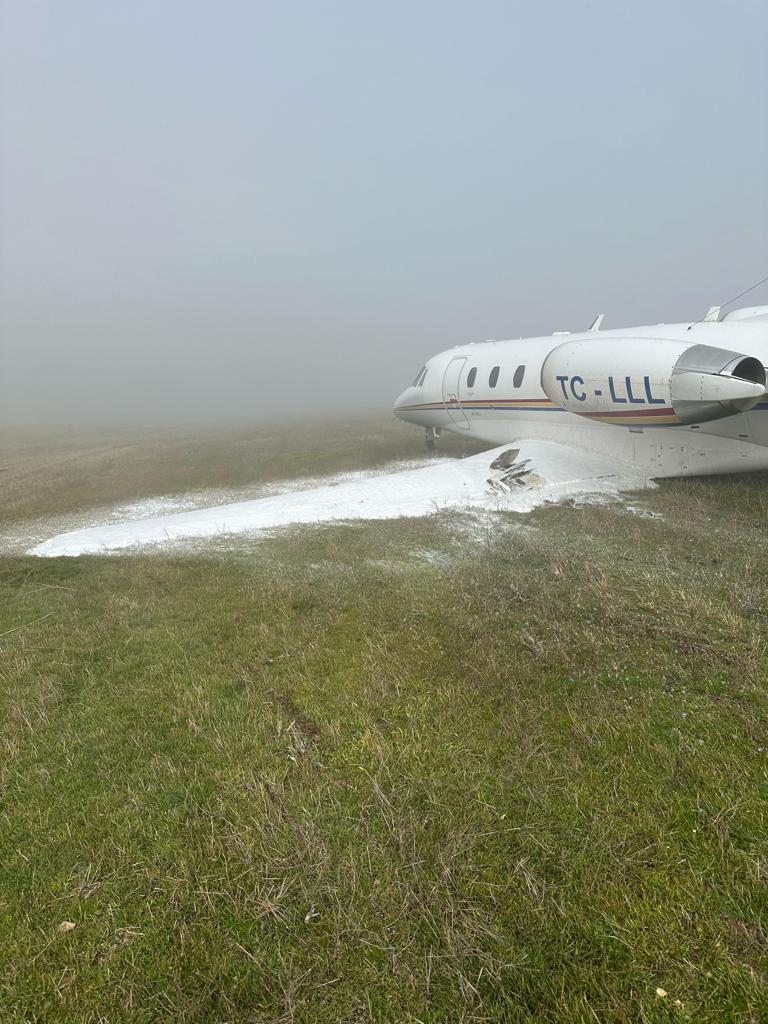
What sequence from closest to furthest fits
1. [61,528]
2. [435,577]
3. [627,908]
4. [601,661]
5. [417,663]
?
[627,908]
[601,661]
[417,663]
[435,577]
[61,528]

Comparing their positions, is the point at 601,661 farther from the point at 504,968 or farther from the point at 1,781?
the point at 1,781

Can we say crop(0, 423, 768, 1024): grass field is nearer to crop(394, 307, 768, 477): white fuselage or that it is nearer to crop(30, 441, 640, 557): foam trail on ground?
crop(30, 441, 640, 557): foam trail on ground

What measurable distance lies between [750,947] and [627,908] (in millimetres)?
409

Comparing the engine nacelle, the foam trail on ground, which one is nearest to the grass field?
the foam trail on ground

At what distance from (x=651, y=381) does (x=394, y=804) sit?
946cm

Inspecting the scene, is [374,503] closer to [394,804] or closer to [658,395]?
[658,395]

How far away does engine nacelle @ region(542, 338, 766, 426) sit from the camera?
8.70 meters

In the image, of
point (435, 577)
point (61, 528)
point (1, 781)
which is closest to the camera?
point (1, 781)

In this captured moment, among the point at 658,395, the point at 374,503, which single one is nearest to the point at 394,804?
the point at 374,503

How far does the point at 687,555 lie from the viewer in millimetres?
6613

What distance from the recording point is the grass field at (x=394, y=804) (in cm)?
185

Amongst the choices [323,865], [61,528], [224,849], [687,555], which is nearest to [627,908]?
[323,865]

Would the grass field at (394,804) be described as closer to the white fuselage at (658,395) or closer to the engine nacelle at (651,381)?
the engine nacelle at (651,381)

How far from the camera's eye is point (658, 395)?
31.2ft
